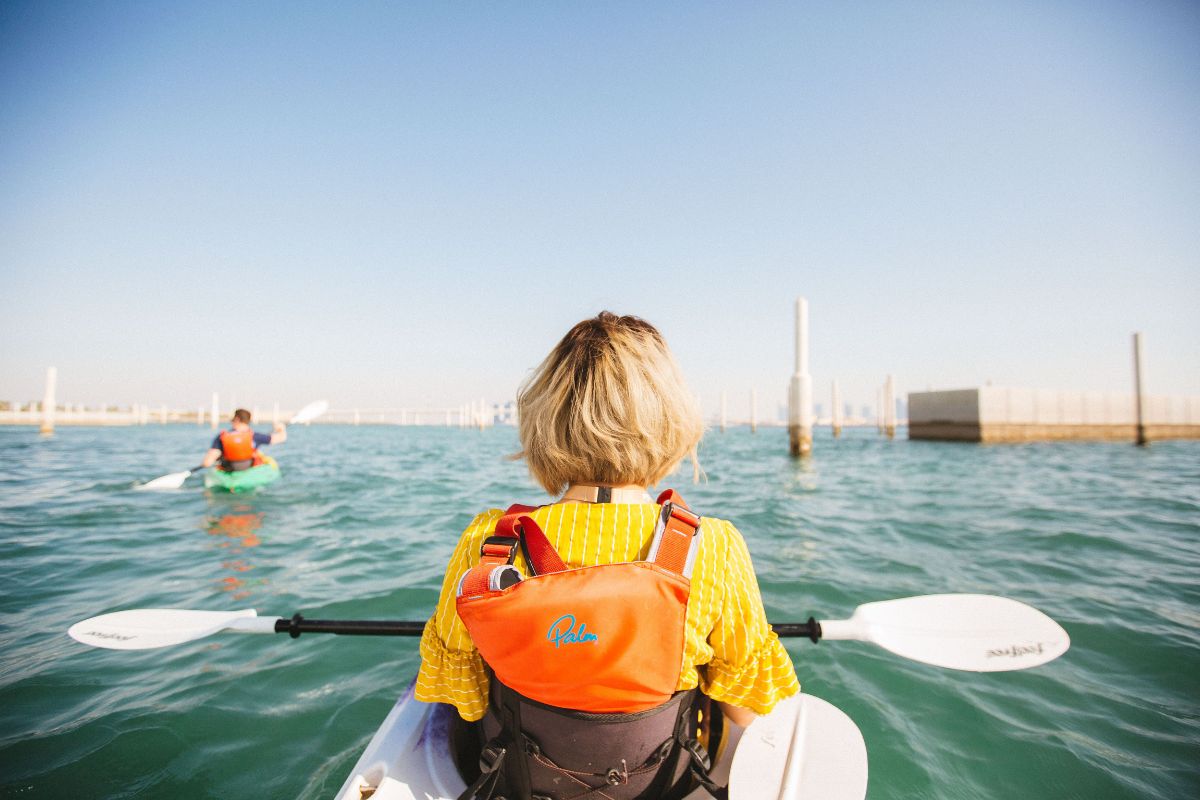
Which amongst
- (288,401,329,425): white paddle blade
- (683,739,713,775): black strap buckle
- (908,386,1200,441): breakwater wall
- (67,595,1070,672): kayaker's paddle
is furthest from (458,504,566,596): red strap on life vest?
(908,386,1200,441): breakwater wall

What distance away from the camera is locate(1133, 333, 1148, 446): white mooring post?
2139 cm

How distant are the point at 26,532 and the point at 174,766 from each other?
249 inches

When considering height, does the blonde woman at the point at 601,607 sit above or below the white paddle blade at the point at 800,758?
above

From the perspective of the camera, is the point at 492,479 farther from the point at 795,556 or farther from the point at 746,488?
the point at 795,556

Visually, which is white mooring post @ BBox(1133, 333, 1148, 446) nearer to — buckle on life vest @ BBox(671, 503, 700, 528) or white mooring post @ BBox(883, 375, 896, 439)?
white mooring post @ BBox(883, 375, 896, 439)

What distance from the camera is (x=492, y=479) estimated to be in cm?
1273

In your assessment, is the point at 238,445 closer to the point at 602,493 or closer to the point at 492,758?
the point at 492,758

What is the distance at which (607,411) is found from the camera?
51.4 inches

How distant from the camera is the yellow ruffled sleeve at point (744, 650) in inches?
52.7

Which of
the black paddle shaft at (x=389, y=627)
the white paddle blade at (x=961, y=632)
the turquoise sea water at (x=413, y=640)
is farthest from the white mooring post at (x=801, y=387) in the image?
the black paddle shaft at (x=389, y=627)

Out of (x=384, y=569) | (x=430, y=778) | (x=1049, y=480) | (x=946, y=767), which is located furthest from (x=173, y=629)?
(x=1049, y=480)

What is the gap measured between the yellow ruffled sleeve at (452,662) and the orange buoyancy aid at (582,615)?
184mm

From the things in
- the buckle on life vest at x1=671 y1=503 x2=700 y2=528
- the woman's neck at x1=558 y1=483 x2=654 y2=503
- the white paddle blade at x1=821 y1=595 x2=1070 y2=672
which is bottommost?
the white paddle blade at x1=821 y1=595 x2=1070 y2=672

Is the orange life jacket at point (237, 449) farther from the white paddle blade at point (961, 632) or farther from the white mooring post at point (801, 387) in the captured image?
the white mooring post at point (801, 387)
